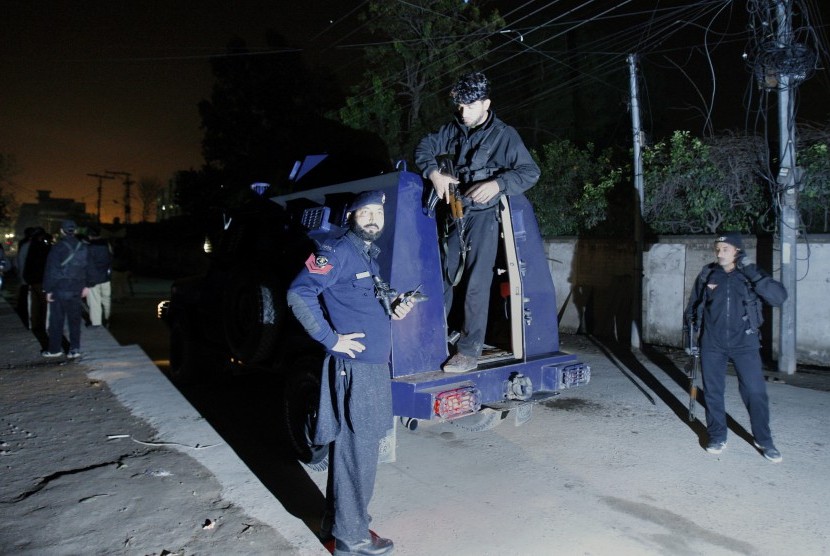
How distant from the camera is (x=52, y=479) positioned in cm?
446

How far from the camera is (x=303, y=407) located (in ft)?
15.5

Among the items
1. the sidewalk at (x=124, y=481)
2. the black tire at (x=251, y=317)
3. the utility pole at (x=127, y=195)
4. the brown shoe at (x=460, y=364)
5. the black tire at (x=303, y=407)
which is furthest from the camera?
the utility pole at (x=127, y=195)

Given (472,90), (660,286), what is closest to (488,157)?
(472,90)

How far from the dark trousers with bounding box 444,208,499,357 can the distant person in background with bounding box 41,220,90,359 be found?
6000mm

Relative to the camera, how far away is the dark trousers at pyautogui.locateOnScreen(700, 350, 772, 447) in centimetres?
487

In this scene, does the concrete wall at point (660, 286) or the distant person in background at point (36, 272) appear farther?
the distant person in background at point (36, 272)

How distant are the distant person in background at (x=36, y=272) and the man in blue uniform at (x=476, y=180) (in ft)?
28.4

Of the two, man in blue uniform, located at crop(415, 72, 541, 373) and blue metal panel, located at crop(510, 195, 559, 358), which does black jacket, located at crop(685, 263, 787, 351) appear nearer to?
blue metal panel, located at crop(510, 195, 559, 358)

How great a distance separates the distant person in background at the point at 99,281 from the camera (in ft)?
35.1

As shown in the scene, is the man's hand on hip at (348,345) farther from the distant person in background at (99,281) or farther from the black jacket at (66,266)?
the distant person in background at (99,281)

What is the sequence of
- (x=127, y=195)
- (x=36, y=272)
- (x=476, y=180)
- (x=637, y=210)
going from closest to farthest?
(x=476, y=180)
(x=637, y=210)
(x=36, y=272)
(x=127, y=195)

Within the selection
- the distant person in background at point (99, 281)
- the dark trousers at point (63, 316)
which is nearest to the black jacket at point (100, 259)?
the distant person in background at point (99, 281)

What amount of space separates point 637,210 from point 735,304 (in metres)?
5.28

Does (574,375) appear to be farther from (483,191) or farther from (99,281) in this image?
(99,281)
